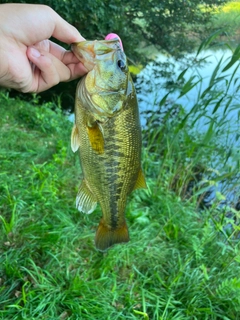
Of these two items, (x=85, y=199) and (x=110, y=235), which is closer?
(x=85, y=199)

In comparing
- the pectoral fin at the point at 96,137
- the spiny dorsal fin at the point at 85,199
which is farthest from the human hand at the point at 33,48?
the spiny dorsal fin at the point at 85,199

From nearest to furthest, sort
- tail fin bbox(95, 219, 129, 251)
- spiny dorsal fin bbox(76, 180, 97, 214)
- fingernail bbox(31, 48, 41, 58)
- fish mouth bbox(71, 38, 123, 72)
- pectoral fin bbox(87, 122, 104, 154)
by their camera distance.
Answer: fish mouth bbox(71, 38, 123, 72) < pectoral fin bbox(87, 122, 104, 154) < fingernail bbox(31, 48, 41, 58) < spiny dorsal fin bbox(76, 180, 97, 214) < tail fin bbox(95, 219, 129, 251)

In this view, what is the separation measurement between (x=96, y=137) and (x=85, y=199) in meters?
0.45

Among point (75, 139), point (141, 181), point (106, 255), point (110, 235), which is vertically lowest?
→ point (106, 255)

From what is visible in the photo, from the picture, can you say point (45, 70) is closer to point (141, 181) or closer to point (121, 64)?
point (121, 64)

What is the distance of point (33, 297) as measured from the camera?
7.89ft

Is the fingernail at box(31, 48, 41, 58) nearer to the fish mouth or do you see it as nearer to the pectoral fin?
the fish mouth

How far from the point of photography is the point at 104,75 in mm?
1661

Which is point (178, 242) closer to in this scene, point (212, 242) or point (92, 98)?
point (212, 242)

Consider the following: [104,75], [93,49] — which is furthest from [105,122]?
[93,49]

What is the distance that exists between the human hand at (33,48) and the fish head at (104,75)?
0.78 feet

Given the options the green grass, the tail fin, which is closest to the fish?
the tail fin

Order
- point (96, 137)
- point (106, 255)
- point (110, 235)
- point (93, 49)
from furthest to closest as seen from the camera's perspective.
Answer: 1. point (106, 255)
2. point (110, 235)
3. point (96, 137)
4. point (93, 49)

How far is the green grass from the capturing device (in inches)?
98.3
